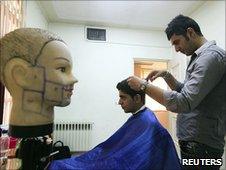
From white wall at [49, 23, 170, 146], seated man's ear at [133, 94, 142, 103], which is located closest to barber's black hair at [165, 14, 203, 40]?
seated man's ear at [133, 94, 142, 103]

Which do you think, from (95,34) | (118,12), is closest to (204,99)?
(118,12)

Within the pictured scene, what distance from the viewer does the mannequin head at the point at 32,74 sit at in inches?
31.0

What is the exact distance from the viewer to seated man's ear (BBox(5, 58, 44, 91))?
785mm

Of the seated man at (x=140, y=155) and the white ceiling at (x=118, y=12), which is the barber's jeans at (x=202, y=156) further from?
the white ceiling at (x=118, y=12)

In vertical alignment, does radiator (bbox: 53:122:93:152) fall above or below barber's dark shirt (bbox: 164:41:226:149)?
below

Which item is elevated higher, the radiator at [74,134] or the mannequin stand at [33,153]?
the mannequin stand at [33,153]

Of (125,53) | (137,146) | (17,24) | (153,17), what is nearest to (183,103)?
(137,146)

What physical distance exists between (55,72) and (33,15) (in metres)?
2.53

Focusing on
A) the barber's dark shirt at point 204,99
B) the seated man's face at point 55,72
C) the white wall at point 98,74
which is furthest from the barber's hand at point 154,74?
the white wall at point 98,74

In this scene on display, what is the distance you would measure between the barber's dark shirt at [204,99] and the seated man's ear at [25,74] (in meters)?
0.56

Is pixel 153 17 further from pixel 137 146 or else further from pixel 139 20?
pixel 137 146

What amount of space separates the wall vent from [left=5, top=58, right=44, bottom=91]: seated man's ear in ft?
11.2

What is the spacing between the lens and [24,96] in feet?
2.62

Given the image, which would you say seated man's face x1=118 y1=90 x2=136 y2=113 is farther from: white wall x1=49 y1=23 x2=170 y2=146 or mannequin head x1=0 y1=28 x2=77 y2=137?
white wall x1=49 y1=23 x2=170 y2=146
